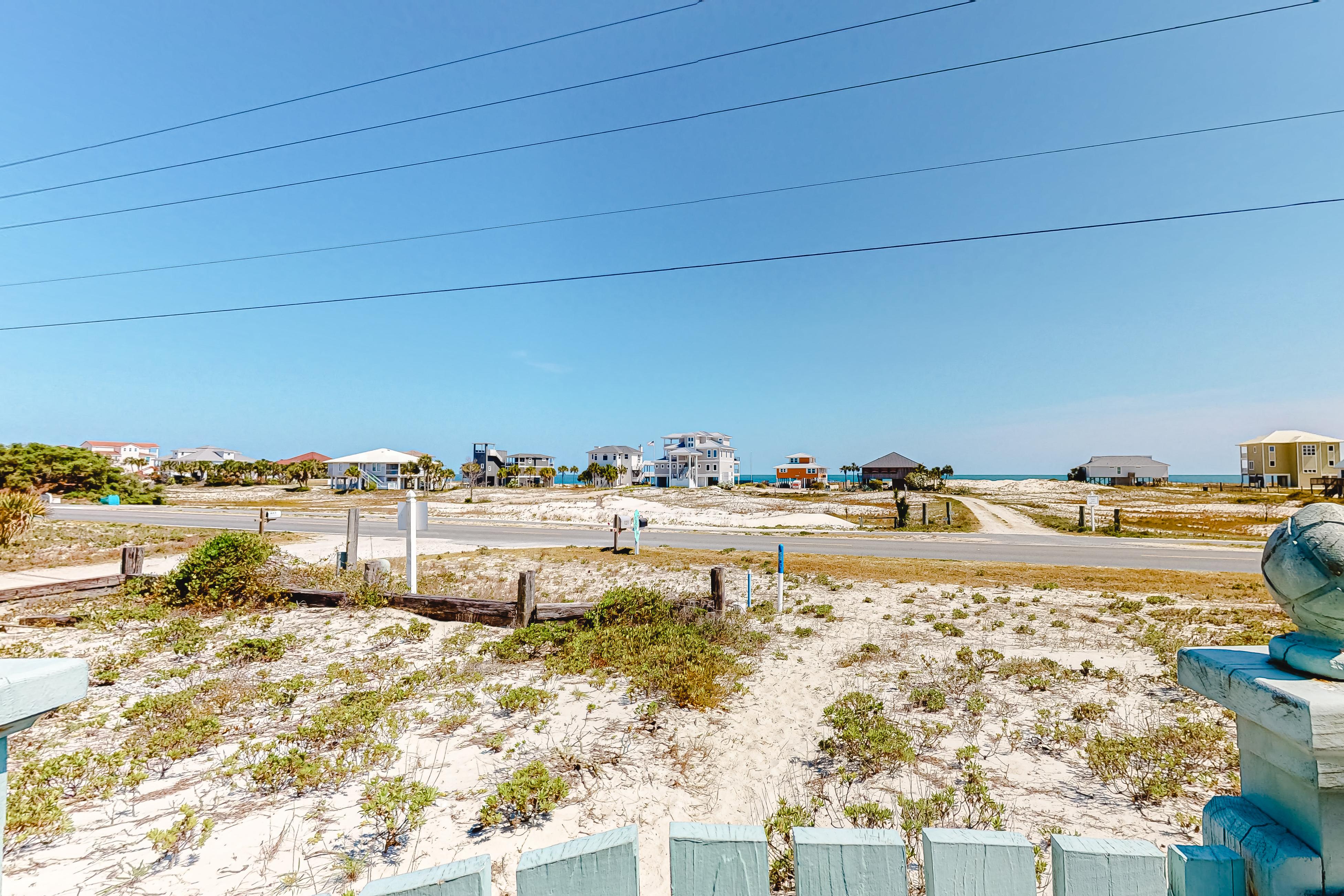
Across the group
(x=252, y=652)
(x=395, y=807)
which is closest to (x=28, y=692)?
(x=395, y=807)

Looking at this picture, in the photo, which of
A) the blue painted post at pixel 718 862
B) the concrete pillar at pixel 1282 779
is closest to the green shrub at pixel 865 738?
the concrete pillar at pixel 1282 779

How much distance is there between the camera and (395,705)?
6176 millimetres

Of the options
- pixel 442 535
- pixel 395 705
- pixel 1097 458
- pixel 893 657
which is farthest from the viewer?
pixel 1097 458

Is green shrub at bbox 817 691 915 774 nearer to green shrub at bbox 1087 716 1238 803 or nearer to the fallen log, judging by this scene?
green shrub at bbox 1087 716 1238 803

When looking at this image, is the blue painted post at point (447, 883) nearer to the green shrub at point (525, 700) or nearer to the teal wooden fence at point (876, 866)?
the teal wooden fence at point (876, 866)

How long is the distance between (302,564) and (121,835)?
426 inches

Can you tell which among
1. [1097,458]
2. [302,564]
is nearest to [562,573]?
[302,564]

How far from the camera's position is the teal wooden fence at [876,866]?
155cm

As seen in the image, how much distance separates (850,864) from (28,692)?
2179 mm

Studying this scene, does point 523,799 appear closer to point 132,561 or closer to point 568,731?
point 568,731

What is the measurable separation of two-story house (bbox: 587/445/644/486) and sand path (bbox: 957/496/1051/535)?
66.2 m

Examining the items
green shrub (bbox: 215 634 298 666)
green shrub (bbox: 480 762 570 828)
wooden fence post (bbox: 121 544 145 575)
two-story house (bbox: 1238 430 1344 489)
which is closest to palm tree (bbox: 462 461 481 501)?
wooden fence post (bbox: 121 544 145 575)

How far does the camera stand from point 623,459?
10875cm

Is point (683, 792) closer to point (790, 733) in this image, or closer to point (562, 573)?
point (790, 733)
